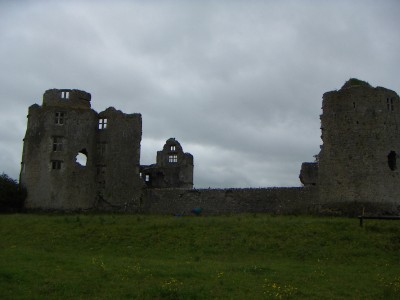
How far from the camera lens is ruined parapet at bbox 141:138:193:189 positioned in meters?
54.0

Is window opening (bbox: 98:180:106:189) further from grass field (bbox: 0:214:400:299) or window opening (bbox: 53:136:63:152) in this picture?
grass field (bbox: 0:214:400:299)

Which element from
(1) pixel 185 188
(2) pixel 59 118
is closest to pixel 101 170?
(2) pixel 59 118

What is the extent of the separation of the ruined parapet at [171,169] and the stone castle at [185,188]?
9177mm

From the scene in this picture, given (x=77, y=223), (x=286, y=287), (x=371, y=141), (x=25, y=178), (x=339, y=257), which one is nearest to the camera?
(x=286, y=287)

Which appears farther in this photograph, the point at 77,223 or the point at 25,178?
the point at 25,178

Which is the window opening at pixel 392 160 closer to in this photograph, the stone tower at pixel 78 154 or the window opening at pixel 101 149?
the stone tower at pixel 78 154

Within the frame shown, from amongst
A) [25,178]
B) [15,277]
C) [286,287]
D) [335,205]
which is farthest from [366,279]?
[25,178]

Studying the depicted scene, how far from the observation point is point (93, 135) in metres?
45.3

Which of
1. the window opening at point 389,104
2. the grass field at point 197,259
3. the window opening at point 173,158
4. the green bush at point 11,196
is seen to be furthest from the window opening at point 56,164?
the window opening at point 389,104

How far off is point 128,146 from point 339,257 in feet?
86.4

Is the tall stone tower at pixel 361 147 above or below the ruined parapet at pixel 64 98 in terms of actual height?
below

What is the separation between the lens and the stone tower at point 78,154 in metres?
42.8

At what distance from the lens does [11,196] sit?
4266 cm

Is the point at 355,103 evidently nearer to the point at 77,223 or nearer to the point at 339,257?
the point at 339,257
